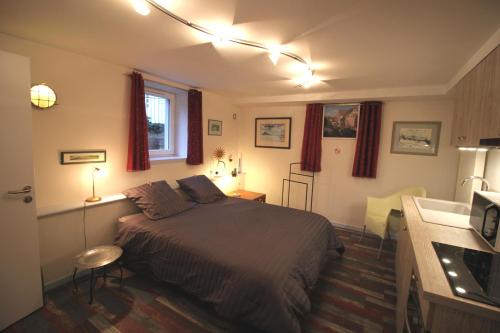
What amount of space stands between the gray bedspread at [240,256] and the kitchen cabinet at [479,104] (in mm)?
1618

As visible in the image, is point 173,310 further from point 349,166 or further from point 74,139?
point 349,166

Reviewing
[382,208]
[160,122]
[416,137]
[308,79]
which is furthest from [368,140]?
[160,122]

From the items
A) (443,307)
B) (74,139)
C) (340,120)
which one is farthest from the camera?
(340,120)

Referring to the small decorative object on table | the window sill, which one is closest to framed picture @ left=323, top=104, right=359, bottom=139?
the small decorative object on table

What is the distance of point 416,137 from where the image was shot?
3.51 meters

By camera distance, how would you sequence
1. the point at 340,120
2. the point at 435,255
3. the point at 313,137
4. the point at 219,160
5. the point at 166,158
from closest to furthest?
the point at 435,255
the point at 166,158
the point at 340,120
the point at 313,137
the point at 219,160

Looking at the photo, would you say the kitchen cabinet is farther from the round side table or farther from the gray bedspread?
the round side table

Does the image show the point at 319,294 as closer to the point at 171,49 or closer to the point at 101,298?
the point at 101,298

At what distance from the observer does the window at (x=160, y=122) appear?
3.46 metres

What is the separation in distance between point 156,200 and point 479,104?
3242mm

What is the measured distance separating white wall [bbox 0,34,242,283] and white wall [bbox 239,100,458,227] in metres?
2.60

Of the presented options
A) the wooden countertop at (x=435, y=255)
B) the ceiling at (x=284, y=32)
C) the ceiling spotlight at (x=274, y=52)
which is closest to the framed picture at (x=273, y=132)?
the ceiling at (x=284, y=32)

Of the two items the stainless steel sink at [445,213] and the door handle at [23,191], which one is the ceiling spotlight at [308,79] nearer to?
the stainless steel sink at [445,213]

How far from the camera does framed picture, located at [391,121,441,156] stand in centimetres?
341
